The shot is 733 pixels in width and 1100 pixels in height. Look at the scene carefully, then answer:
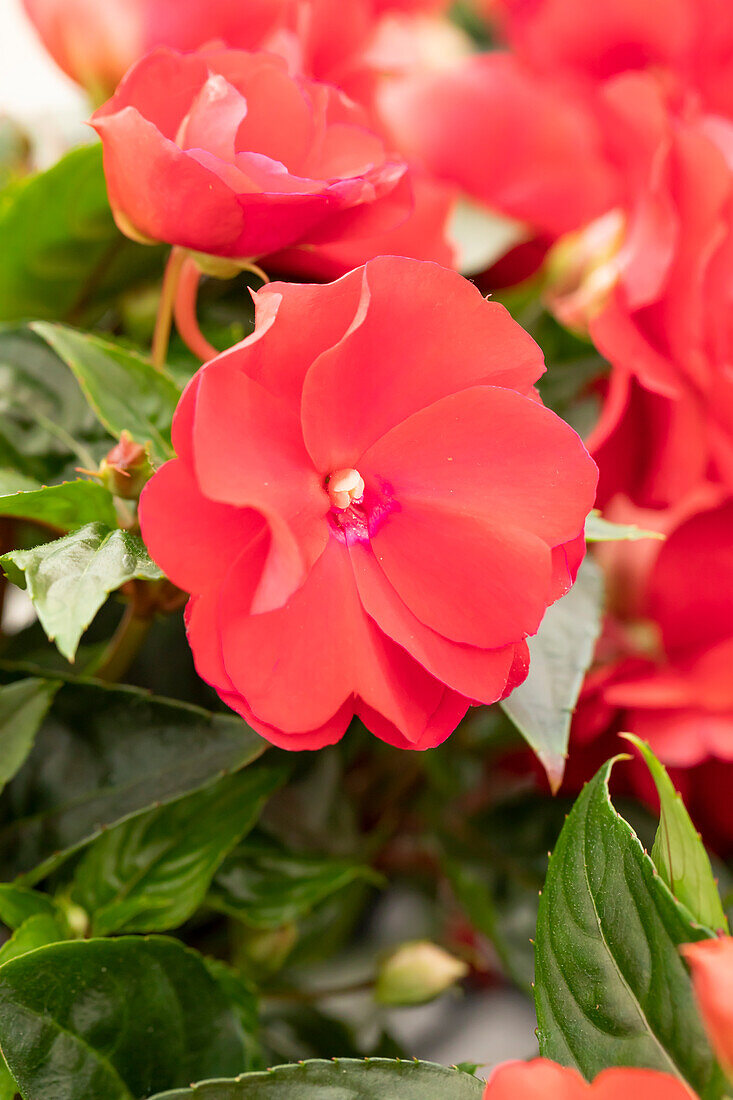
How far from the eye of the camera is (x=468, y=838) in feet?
1.65

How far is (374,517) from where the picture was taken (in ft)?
0.86

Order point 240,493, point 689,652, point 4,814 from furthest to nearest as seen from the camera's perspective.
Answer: point 689,652 < point 4,814 < point 240,493

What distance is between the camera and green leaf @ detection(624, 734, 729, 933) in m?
0.24

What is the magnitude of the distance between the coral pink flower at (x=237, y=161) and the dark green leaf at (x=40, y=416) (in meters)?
0.10

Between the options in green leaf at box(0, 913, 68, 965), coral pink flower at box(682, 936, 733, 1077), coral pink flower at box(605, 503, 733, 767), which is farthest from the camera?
coral pink flower at box(605, 503, 733, 767)

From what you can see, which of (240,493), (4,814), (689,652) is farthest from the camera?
(689,652)

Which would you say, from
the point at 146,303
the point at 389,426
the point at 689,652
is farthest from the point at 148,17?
the point at 689,652

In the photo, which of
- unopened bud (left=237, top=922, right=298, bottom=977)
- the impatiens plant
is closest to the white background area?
the impatiens plant

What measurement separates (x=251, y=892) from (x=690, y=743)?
0.18 metres

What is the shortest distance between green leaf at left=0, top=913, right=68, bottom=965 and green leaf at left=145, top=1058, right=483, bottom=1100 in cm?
6

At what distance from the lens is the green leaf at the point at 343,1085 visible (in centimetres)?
24

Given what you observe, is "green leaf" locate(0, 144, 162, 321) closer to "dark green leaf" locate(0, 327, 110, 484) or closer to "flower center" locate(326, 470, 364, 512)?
"dark green leaf" locate(0, 327, 110, 484)

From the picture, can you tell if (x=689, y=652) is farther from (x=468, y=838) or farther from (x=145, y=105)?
(x=145, y=105)

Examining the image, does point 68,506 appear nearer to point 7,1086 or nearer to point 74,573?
point 74,573
